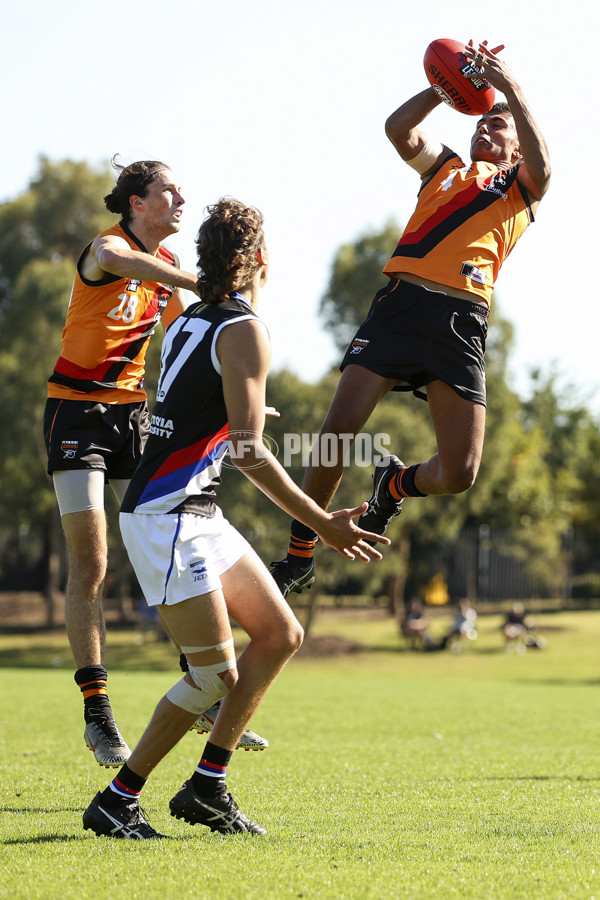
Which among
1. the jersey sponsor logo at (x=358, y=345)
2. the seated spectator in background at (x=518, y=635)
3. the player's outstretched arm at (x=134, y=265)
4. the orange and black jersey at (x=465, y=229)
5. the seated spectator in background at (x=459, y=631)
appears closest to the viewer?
the player's outstretched arm at (x=134, y=265)

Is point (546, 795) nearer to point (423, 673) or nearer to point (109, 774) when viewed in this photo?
point (109, 774)

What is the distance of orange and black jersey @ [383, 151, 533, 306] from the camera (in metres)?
5.89

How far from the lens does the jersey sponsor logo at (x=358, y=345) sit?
5.99 m

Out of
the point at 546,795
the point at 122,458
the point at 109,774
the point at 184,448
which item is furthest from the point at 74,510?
the point at 546,795

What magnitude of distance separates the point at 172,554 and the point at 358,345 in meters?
2.20

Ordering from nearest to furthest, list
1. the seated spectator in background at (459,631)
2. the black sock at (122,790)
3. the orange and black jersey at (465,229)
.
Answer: the black sock at (122,790) < the orange and black jersey at (465,229) < the seated spectator in background at (459,631)

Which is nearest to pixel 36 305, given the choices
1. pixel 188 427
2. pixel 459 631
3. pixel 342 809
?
pixel 459 631

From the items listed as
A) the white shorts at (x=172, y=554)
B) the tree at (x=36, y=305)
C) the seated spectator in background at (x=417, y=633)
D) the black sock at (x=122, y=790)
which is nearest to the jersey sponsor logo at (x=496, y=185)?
the white shorts at (x=172, y=554)

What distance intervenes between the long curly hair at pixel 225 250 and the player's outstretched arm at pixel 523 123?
1986mm

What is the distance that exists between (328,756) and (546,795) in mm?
2785

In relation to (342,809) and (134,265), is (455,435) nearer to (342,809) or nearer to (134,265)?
(134,265)

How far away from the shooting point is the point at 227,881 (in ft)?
12.0

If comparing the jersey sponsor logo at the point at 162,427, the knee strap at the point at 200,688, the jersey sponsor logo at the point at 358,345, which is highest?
the jersey sponsor logo at the point at 358,345

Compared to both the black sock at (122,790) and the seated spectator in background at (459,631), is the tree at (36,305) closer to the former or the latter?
the seated spectator in background at (459,631)
